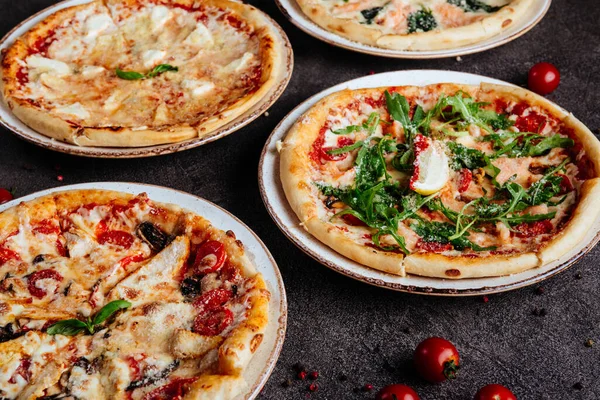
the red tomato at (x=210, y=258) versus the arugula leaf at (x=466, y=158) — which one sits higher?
the red tomato at (x=210, y=258)

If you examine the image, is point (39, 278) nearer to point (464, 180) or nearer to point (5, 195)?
point (5, 195)

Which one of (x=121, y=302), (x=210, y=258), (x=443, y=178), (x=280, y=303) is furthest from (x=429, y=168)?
(x=121, y=302)

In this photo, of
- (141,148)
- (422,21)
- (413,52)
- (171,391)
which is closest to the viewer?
(171,391)

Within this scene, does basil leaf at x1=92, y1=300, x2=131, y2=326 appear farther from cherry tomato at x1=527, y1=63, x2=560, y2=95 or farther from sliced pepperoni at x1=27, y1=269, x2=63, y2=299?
cherry tomato at x1=527, y1=63, x2=560, y2=95

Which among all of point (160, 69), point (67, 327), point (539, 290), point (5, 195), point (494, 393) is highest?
point (160, 69)

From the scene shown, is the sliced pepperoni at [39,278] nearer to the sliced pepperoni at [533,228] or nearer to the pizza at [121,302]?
the pizza at [121,302]

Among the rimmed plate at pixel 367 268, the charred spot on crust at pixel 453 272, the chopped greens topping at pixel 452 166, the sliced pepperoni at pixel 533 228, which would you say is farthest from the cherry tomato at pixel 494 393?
the sliced pepperoni at pixel 533 228

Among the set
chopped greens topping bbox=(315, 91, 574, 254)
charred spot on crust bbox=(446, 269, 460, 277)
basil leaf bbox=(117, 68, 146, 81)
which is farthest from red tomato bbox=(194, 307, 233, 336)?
basil leaf bbox=(117, 68, 146, 81)

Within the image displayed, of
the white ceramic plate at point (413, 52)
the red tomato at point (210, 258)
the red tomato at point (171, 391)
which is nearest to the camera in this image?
the red tomato at point (171, 391)
